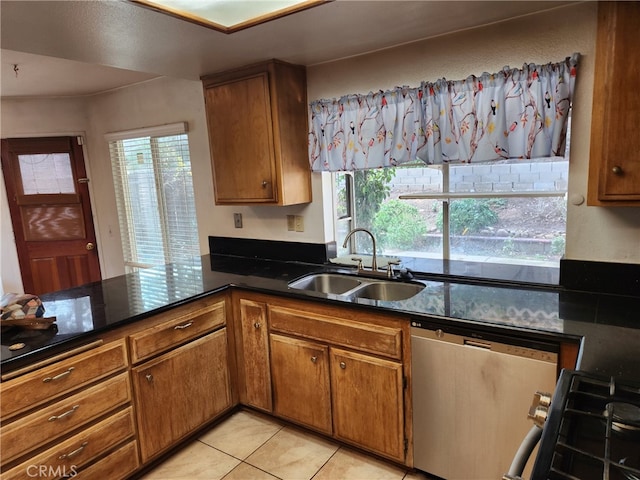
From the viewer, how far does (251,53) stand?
229 cm

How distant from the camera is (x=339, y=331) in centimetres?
205

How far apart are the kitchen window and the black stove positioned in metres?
1.26

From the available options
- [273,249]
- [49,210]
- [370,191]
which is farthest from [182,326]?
[49,210]

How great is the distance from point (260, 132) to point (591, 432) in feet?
7.06

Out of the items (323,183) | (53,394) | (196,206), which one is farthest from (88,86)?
(53,394)

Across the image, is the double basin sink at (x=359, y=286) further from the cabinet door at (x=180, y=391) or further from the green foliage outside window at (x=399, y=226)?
the cabinet door at (x=180, y=391)

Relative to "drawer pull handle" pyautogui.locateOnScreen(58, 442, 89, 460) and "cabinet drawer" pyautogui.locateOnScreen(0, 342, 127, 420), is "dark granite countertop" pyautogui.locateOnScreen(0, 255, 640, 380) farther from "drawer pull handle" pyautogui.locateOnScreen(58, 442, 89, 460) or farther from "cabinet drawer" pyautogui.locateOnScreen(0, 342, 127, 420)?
"drawer pull handle" pyautogui.locateOnScreen(58, 442, 89, 460)

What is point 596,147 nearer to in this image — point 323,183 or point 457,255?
point 457,255

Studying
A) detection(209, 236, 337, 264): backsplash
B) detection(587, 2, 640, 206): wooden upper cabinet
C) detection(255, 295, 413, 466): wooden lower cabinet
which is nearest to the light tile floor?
detection(255, 295, 413, 466): wooden lower cabinet

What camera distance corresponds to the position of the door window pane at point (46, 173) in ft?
12.9

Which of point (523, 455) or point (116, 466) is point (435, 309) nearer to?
point (523, 455)

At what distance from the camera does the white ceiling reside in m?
1.69

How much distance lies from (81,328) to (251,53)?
1.62 meters

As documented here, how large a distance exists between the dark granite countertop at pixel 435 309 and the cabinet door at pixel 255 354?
14cm
